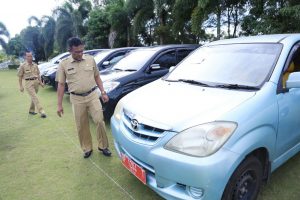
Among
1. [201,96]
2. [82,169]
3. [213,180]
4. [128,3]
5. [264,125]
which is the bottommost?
[82,169]

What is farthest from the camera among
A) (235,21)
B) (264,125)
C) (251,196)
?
(235,21)

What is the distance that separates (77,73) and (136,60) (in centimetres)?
263

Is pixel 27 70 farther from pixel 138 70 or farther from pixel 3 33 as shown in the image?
pixel 3 33

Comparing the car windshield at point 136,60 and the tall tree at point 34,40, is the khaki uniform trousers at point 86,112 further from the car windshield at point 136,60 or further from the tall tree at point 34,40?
the tall tree at point 34,40

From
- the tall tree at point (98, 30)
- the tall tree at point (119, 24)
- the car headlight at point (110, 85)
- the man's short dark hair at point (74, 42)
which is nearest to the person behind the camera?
the man's short dark hair at point (74, 42)

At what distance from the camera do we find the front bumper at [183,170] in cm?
208

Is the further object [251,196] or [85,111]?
[85,111]

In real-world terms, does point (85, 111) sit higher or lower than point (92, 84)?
lower

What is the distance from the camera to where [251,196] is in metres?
2.60

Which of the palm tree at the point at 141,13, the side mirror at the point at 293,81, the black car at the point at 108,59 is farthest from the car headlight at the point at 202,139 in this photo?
the palm tree at the point at 141,13

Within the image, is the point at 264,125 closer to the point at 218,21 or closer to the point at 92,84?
the point at 92,84

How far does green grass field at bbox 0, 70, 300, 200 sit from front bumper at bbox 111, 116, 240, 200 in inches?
28.4

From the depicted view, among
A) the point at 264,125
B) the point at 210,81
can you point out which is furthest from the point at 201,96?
the point at 264,125

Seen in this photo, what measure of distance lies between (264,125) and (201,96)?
628 mm
